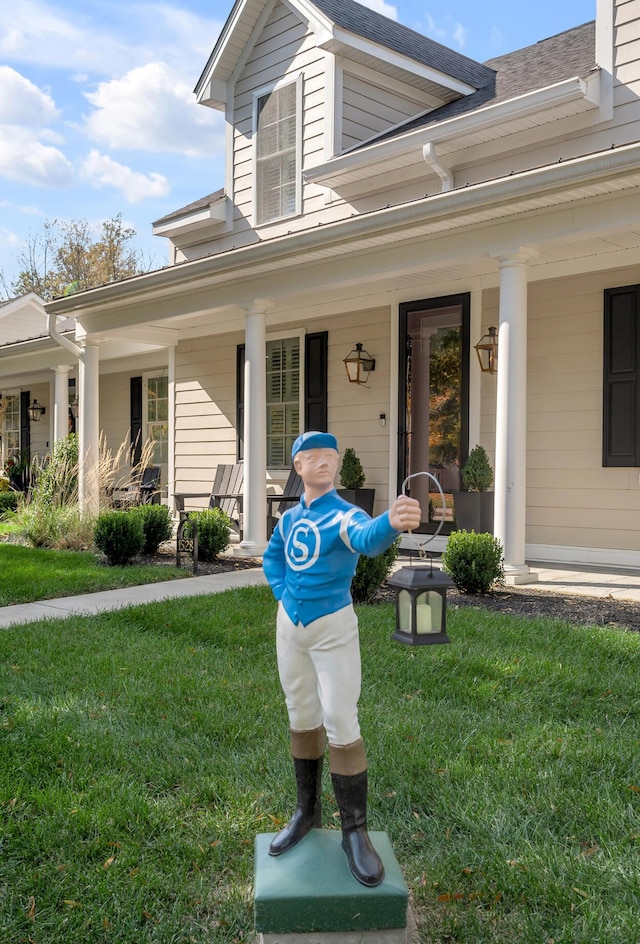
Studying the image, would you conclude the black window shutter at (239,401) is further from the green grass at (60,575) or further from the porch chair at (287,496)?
the green grass at (60,575)

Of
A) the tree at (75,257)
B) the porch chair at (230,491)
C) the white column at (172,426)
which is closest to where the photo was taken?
the porch chair at (230,491)

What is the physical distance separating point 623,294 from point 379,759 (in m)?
5.54

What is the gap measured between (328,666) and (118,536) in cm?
591

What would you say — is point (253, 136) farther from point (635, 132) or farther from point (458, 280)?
point (635, 132)

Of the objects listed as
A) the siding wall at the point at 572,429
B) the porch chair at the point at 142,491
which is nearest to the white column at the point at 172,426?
the porch chair at the point at 142,491

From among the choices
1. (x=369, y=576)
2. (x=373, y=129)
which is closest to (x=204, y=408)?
(x=373, y=129)

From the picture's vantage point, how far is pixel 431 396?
8.95 meters

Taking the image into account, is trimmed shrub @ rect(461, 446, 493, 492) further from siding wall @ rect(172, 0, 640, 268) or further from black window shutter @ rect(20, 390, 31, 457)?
black window shutter @ rect(20, 390, 31, 457)

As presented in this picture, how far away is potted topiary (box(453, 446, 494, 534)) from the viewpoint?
720 cm

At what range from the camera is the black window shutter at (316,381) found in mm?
9609

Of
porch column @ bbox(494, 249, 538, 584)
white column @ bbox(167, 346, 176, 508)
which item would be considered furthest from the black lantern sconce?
white column @ bbox(167, 346, 176, 508)

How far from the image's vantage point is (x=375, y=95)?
9.03m

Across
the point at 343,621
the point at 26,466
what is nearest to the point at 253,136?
the point at 26,466

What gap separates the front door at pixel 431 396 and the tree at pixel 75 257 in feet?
70.3
